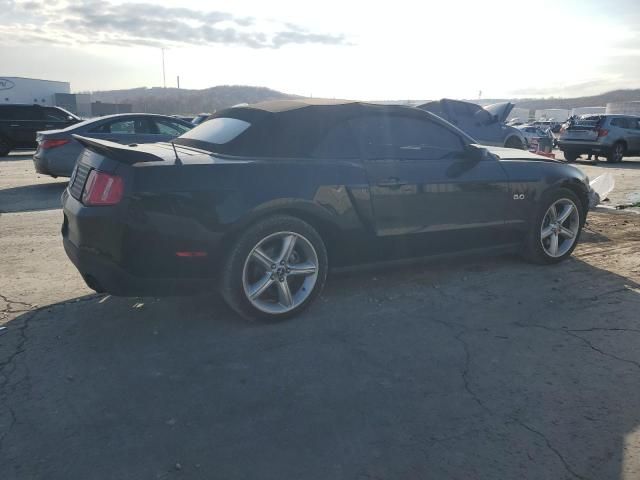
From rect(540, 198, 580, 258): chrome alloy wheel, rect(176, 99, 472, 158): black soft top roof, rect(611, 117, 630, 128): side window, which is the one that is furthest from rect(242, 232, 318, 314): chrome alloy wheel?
rect(611, 117, 630, 128): side window

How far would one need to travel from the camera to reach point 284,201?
3.54m

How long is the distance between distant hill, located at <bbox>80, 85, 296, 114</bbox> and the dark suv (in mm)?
44519

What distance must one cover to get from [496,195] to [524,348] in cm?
174

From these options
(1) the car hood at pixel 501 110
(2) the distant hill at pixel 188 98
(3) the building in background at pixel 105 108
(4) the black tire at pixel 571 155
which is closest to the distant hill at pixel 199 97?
(2) the distant hill at pixel 188 98

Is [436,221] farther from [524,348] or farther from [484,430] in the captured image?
[484,430]

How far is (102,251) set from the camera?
3287 mm

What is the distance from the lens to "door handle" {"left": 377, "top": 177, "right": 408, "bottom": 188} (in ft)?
13.1

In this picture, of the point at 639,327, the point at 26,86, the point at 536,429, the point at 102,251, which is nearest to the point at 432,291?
the point at 639,327

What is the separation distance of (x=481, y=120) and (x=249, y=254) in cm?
1257

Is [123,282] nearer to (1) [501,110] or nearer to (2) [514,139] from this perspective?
(2) [514,139]

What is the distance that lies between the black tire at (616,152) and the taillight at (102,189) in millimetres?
17723

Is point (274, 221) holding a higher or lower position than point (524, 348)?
higher

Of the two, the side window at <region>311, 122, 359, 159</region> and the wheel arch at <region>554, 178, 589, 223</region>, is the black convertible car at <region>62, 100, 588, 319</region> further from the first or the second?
the wheel arch at <region>554, 178, 589, 223</region>

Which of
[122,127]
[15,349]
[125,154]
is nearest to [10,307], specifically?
[15,349]
